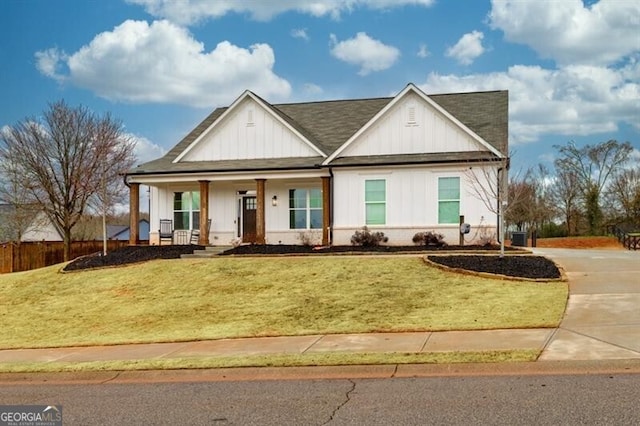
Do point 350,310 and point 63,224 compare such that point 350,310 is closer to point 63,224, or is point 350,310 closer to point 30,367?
point 30,367

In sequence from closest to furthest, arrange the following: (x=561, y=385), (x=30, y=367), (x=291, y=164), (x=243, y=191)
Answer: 1. (x=561, y=385)
2. (x=30, y=367)
3. (x=291, y=164)
4. (x=243, y=191)

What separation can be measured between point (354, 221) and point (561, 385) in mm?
18250

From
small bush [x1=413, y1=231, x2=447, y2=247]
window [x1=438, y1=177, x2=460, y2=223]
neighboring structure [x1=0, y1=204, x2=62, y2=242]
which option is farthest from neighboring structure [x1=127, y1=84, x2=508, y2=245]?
neighboring structure [x1=0, y1=204, x2=62, y2=242]

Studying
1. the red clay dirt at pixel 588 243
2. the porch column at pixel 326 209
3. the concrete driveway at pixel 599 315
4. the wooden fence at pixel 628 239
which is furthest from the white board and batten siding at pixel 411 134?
the red clay dirt at pixel 588 243

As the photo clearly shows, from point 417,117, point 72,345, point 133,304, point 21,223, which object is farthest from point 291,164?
point 21,223

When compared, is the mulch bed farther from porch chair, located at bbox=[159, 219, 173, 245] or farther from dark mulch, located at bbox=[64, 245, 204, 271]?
porch chair, located at bbox=[159, 219, 173, 245]

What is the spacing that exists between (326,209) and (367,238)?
218 centimetres

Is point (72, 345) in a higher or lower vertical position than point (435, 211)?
lower

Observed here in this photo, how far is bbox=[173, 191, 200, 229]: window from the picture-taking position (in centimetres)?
2886

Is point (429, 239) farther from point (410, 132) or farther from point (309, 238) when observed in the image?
point (309, 238)

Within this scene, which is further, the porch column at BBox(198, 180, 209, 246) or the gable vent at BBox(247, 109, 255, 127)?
the gable vent at BBox(247, 109, 255, 127)

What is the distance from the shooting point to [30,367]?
10477 mm

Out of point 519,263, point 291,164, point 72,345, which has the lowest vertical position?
point 72,345

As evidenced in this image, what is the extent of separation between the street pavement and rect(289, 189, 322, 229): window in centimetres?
1473
